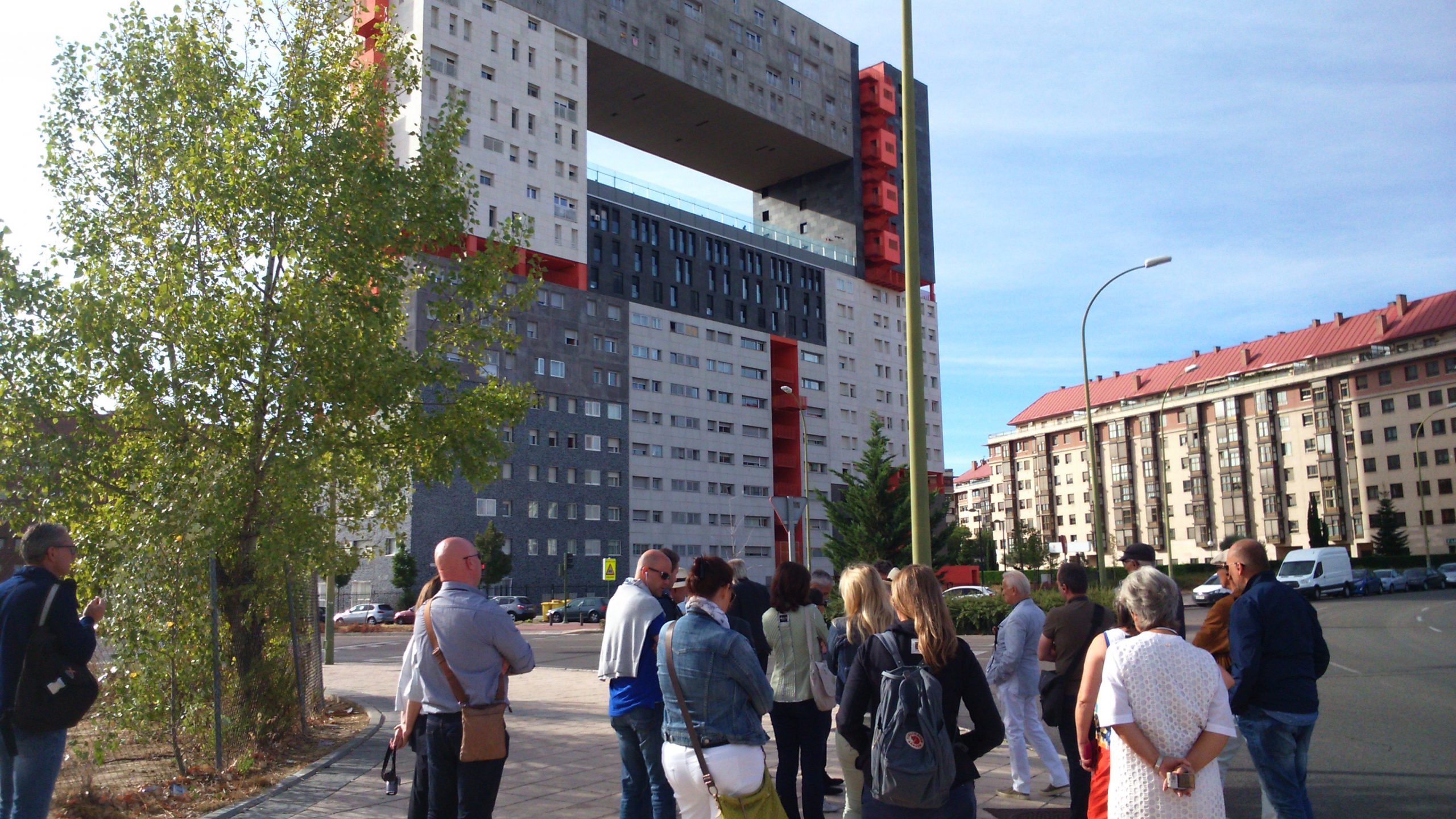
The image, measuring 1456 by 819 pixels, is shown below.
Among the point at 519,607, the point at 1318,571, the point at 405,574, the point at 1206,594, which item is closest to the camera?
the point at 1206,594

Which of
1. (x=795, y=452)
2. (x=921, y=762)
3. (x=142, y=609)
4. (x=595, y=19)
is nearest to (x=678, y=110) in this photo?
(x=595, y=19)

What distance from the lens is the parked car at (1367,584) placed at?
52.0m

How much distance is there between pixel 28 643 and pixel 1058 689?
583 cm

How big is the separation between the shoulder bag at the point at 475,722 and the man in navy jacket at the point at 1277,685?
3.87m

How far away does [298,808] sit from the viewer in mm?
8414

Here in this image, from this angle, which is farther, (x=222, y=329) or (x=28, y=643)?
(x=222, y=329)

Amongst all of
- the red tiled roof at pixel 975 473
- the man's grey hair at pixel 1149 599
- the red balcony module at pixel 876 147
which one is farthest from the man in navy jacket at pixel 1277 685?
the red tiled roof at pixel 975 473

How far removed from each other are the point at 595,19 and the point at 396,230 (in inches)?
2577

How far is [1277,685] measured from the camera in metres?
5.69

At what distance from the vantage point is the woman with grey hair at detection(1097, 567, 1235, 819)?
373cm

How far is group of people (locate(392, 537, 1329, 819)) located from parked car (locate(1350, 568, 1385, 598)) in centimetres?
5277

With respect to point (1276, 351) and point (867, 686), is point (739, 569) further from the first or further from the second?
point (1276, 351)

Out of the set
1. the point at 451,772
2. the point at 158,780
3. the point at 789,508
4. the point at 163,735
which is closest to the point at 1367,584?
the point at 789,508

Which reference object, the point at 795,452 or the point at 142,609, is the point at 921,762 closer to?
the point at 142,609
